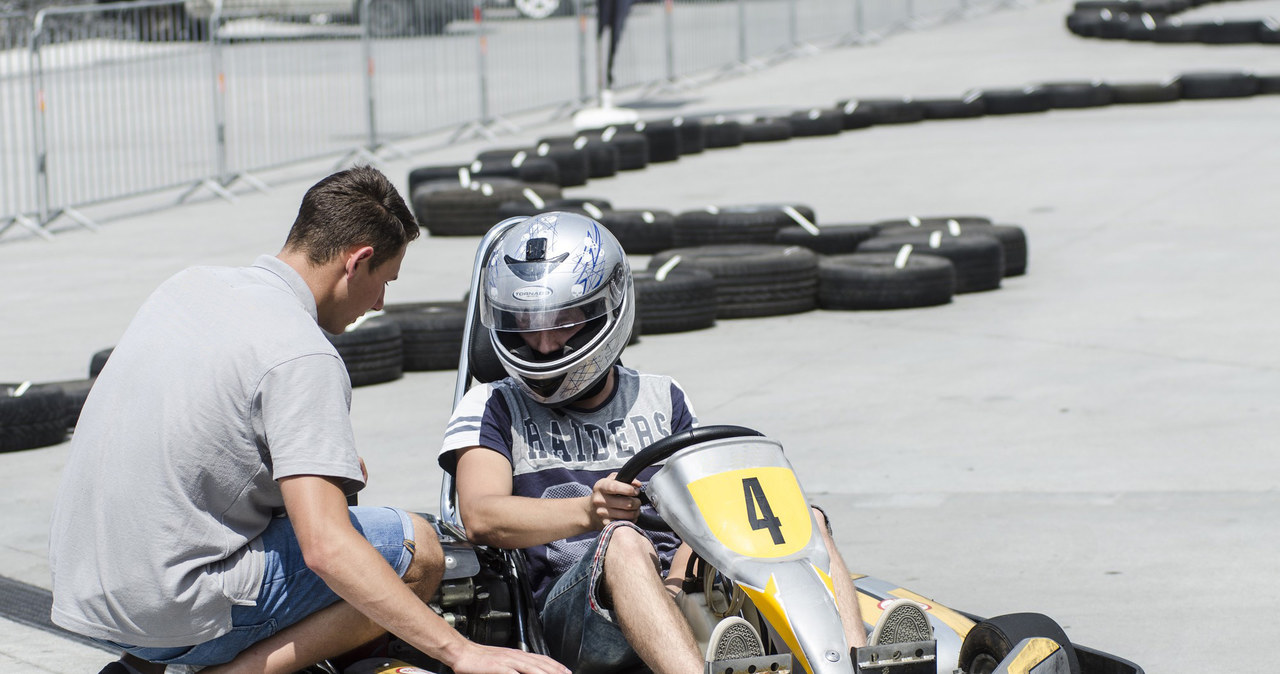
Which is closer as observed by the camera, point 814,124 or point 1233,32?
point 814,124

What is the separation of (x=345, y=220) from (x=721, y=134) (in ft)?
41.0

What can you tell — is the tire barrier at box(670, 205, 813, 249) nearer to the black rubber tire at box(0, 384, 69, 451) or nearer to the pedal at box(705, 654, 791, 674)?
the black rubber tire at box(0, 384, 69, 451)

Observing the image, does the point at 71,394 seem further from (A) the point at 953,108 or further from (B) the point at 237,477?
(A) the point at 953,108

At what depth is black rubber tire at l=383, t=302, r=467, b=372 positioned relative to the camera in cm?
747

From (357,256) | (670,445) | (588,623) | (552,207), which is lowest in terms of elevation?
(552,207)

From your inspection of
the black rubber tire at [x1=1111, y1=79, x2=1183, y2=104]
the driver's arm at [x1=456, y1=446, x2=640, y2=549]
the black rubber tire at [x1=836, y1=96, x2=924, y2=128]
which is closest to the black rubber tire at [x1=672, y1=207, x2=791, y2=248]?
the driver's arm at [x1=456, y1=446, x2=640, y2=549]

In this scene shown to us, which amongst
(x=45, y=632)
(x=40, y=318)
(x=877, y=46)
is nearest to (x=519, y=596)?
(x=45, y=632)

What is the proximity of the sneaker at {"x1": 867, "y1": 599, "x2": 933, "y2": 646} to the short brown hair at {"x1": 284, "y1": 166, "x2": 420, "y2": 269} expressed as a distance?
123cm

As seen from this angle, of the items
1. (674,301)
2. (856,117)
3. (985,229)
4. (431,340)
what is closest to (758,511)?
(431,340)

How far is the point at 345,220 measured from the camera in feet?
10.2

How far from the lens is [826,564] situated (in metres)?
3.14

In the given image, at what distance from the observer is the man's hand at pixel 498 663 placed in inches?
118

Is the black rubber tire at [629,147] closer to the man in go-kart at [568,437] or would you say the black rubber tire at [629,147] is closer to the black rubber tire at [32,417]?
the black rubber tire at [32,417]

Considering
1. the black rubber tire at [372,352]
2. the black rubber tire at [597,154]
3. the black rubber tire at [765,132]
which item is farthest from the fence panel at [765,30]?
the black rubber tire at [372,352]
